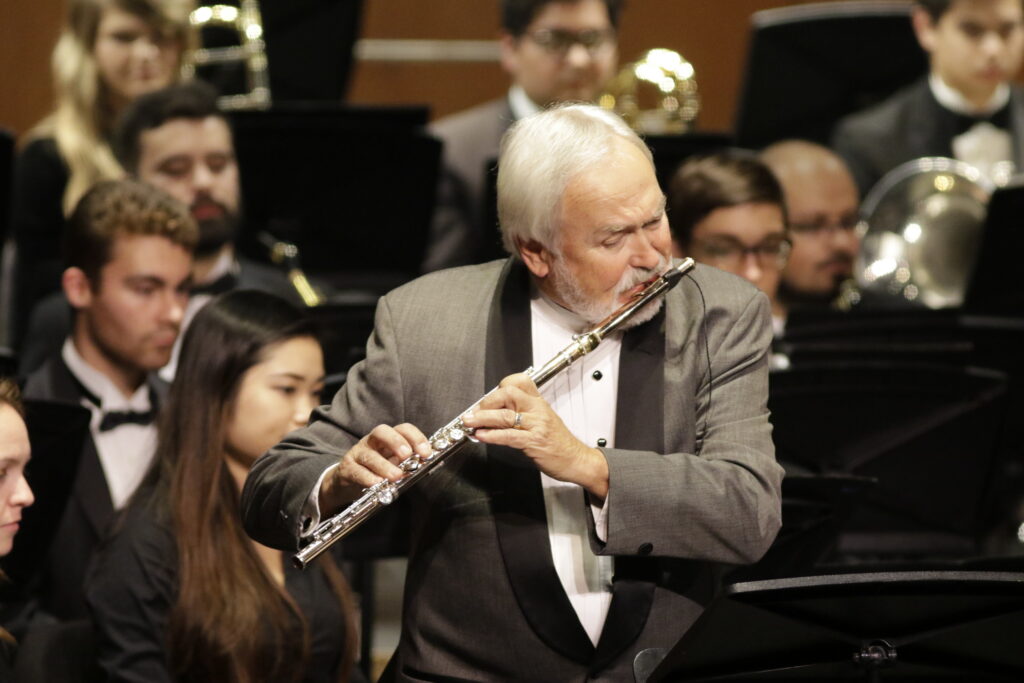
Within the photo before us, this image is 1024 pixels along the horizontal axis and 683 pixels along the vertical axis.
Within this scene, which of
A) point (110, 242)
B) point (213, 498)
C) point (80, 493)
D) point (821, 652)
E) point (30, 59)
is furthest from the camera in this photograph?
point (30, 59)

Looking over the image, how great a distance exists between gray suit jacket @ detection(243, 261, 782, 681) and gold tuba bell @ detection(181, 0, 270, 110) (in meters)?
3.30

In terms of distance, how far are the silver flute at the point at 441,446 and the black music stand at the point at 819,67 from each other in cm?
293

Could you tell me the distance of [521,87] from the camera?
4898mm

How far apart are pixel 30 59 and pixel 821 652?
19.3 ft

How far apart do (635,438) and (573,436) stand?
6.3 inches

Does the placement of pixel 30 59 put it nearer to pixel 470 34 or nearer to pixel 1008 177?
pixel 470 34

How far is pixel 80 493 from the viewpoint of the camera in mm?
3398

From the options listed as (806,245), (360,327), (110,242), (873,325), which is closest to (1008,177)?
(806,245)

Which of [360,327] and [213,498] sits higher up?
[360,327]

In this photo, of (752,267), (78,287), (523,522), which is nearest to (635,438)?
(523,522)

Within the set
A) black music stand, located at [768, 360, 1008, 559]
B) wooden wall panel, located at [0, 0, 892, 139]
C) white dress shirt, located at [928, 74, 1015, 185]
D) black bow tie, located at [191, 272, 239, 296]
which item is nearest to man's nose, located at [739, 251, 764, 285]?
black music stand, located at [768, 360, 1008, 559]

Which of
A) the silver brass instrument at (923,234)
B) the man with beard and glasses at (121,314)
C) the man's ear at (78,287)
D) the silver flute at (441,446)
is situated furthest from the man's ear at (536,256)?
the silver brass instrument at (923,234)

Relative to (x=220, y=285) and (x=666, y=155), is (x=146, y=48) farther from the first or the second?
(x=666, y=155)

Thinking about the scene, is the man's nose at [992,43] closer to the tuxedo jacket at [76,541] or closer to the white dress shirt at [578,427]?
the white dress shirt at [578,427]
